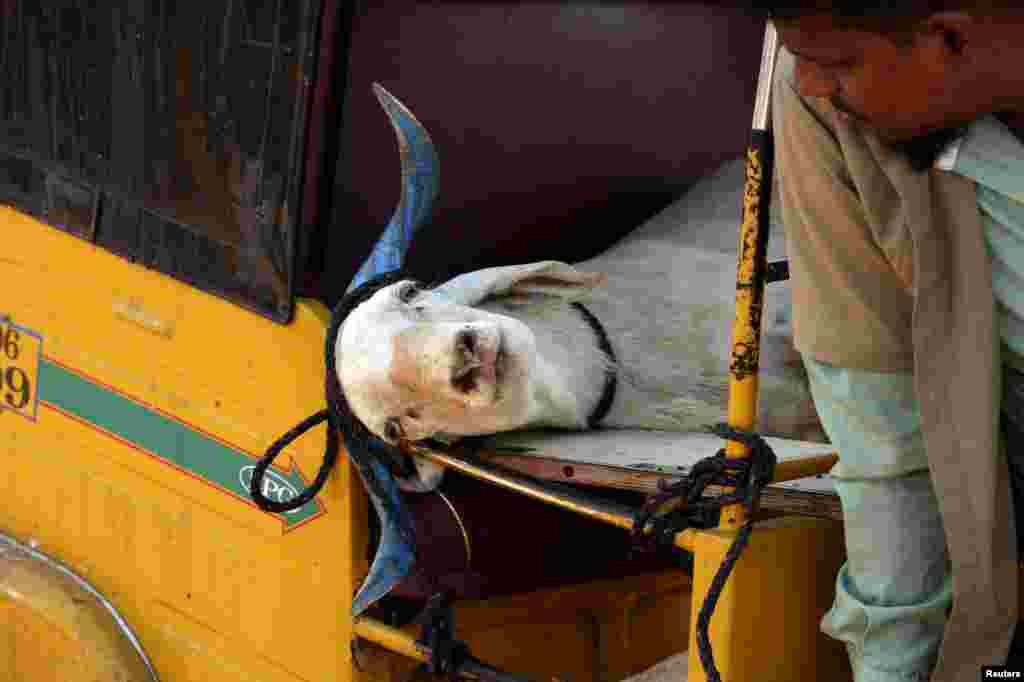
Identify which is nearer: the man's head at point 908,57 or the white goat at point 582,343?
the man's head at point 908,57

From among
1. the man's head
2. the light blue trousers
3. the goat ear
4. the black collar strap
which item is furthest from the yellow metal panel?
the man's head

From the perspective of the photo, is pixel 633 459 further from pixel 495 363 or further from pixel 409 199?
pixel 409 199

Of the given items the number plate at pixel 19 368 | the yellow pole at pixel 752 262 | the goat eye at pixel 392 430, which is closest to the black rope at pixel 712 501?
the yellow pole at pixel 752 262

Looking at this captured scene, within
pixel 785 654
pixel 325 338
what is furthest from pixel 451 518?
pixel 785 654

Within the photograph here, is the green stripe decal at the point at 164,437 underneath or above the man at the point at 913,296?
underneath

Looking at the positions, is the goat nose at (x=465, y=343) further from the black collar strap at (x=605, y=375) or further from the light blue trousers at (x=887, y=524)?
the light blue trousers at (x=887, y=524)

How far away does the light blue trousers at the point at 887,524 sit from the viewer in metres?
1.67

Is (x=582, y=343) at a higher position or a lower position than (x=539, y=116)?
lower

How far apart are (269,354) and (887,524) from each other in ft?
3.62

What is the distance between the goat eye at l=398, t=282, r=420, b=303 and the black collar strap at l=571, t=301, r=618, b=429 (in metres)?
0.38

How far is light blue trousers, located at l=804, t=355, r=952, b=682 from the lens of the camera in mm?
1665

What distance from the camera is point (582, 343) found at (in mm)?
2568

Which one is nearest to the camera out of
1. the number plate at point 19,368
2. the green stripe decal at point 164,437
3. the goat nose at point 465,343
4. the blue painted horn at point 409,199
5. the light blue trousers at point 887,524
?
the light blue trousers at point 887,524

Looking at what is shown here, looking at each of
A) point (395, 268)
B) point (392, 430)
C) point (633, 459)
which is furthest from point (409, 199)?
point (633, 459)
